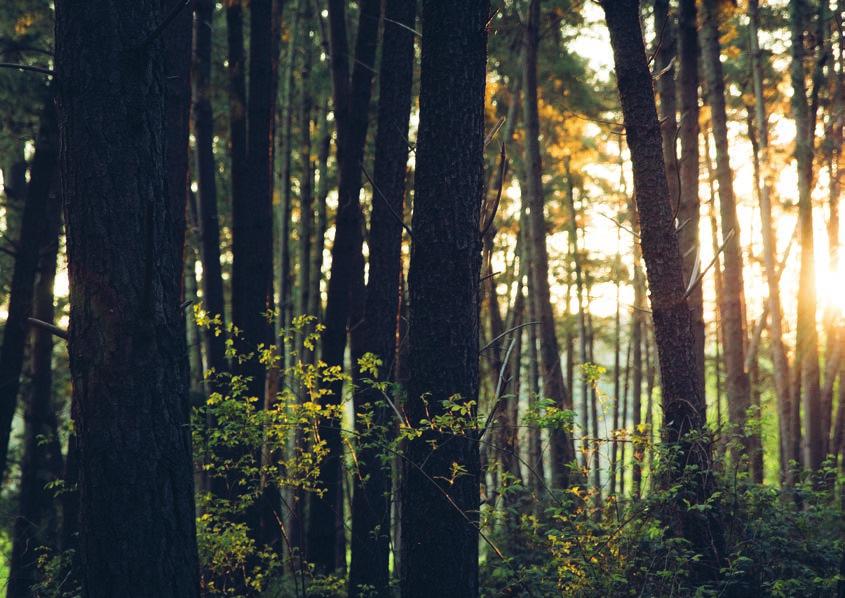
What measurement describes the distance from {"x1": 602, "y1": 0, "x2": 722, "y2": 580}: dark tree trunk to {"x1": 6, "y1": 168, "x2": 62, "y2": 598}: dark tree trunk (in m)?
6.88

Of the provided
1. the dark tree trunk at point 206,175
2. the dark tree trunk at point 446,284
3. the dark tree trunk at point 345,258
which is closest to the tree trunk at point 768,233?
the dark tree trunk at point 345,258

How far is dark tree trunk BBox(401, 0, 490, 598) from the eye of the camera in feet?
15.6

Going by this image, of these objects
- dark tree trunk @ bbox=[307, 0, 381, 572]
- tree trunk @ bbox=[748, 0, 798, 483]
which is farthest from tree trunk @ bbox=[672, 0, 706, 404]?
dark tree trunk @ bbox=[307, 0, 381, 572]

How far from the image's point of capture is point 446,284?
15.8 ft

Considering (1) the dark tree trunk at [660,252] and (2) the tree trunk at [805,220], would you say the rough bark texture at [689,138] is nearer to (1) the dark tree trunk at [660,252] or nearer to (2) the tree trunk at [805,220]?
(2) the tree trunk at [805,220]

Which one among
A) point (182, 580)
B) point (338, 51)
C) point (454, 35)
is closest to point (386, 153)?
point (338, 51)

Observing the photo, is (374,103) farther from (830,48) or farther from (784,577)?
(784,577)

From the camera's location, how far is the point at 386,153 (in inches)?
345

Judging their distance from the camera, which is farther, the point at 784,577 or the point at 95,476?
the point at 784,577

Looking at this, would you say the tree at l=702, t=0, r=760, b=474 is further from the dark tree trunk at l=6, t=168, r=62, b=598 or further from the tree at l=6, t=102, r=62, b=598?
the dark tree trunk at l=6, t=168, r=62, b=598

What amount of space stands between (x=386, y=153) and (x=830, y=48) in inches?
420

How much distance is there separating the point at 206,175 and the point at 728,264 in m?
7.68

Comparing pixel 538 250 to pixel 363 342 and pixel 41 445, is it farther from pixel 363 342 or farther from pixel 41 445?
pixel 41 445

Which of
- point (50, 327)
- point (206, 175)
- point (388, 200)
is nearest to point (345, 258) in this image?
point (388, 200)
